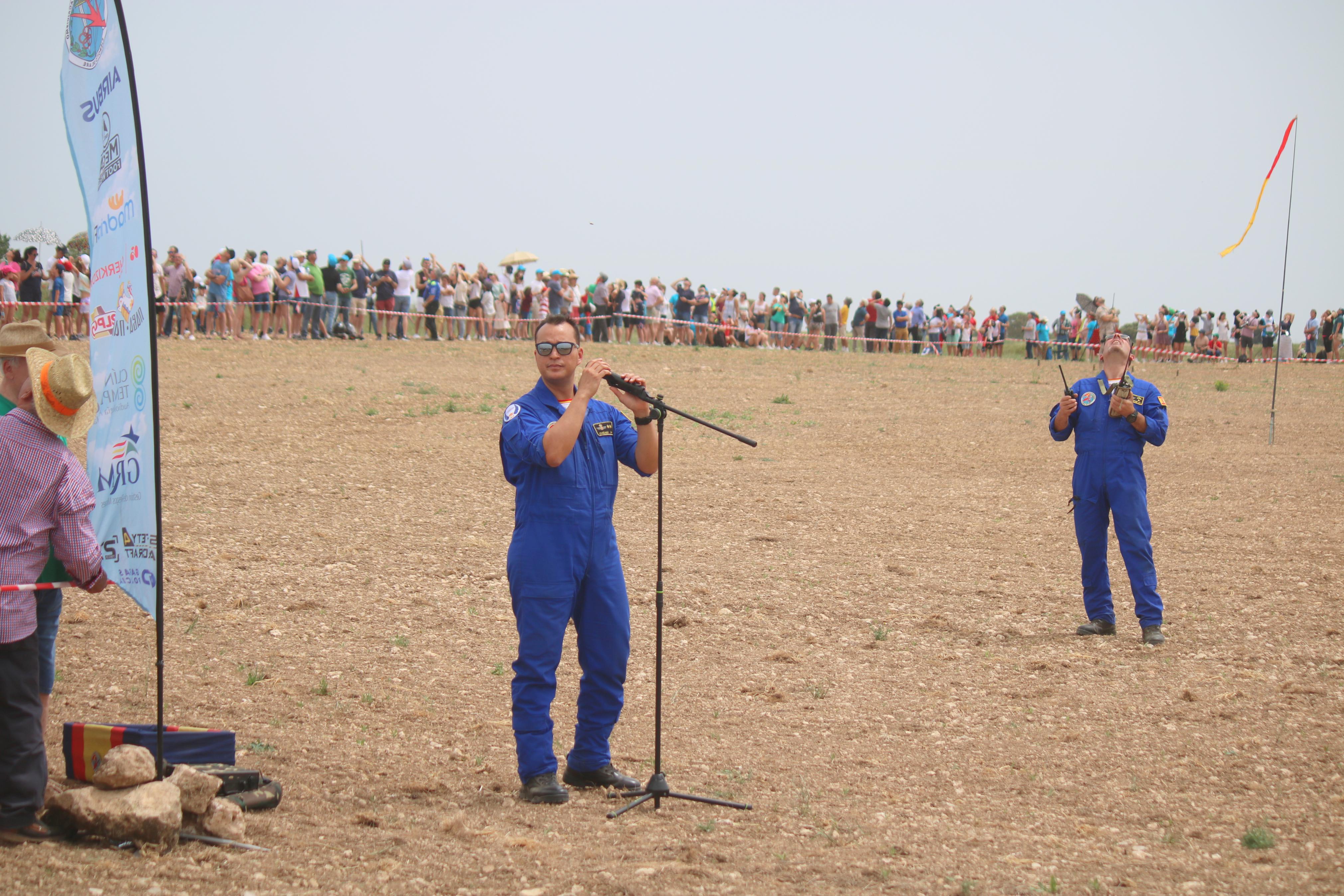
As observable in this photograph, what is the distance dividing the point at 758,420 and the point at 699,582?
31.7 feet

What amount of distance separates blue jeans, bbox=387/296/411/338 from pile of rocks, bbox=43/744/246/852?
22669mm

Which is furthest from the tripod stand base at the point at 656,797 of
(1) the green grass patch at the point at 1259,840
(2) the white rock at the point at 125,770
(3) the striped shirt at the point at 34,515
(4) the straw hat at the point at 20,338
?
(4) the straw hat at the point at 20,338

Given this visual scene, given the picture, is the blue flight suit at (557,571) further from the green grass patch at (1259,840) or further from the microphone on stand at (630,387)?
the green grass patch at (1259,840)

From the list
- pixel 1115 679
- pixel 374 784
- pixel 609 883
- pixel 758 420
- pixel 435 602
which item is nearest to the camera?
pixel 609 883

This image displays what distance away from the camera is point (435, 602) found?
28.5 ft

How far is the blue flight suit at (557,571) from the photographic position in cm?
486

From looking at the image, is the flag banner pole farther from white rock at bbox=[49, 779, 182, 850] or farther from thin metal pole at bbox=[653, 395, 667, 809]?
thin metal pole at bbox=[653, 395, 667, 809]

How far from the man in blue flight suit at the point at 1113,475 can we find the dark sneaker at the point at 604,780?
14.1ft

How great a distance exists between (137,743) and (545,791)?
172 cm

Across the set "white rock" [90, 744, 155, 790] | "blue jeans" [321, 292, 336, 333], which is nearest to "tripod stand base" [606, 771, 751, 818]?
"white rock" [90, 744, 155, 790]

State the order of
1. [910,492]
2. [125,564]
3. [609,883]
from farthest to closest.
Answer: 1. [910,492]
2. [125,564]
3. [609,883]

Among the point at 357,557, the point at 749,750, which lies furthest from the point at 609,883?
the point at 357,557

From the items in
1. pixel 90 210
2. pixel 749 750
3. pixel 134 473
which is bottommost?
pixel 749 750

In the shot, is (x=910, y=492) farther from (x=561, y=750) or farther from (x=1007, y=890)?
(x=1007, y=890)
